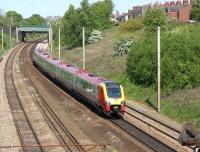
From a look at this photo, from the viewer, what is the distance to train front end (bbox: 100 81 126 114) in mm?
27547

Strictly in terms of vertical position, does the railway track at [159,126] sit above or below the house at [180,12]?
below

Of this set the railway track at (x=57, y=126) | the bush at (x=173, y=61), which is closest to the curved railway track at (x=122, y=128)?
the railway track at (x=57, y=126)

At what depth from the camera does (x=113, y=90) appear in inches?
1120

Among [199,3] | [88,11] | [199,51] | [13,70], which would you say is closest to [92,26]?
[88,11]

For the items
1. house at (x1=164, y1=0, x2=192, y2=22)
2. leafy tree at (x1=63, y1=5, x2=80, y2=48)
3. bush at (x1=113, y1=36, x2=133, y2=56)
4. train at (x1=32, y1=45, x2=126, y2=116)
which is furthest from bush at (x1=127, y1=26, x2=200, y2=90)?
house at (x1=164, y1=0, x2=192, y2=22)

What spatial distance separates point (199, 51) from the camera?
3350 centimetres

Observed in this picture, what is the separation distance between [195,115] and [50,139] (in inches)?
365

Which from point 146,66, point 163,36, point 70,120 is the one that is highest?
point 163,36

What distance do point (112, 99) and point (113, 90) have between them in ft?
2.87

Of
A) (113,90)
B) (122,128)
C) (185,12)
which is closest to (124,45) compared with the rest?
(113,90)

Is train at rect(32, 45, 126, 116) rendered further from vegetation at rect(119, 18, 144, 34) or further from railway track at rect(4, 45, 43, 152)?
vegetation at rect(119, 18, 144, 34)

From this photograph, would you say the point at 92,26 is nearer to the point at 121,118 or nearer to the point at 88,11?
the point at 88,11

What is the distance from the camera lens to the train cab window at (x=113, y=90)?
92.2 feet

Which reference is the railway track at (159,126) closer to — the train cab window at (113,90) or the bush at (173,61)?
the train cab window at (113,90)
